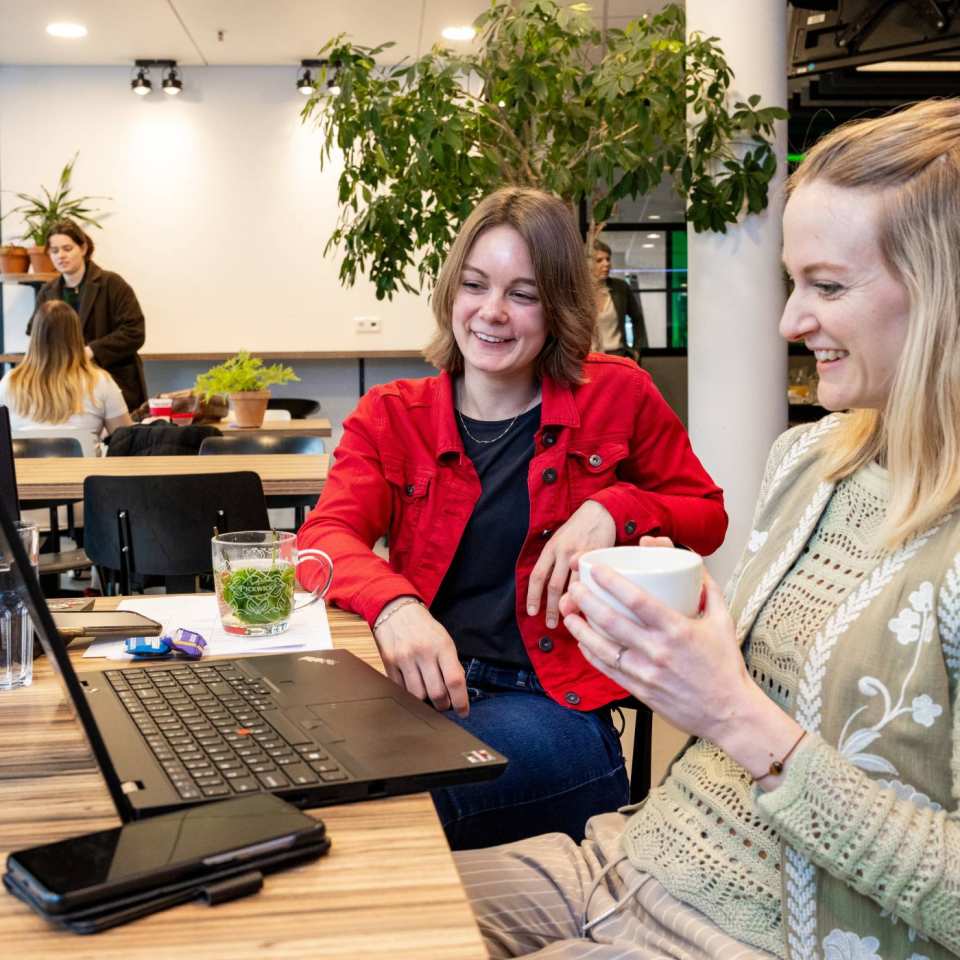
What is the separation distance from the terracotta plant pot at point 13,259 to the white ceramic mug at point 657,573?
23.2 ft

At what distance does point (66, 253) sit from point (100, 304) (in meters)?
0.34

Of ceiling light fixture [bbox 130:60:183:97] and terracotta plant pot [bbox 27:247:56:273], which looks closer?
terracotta plant pot [bbox 27:247:56:273]

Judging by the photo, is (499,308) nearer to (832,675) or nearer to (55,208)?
(832,675)

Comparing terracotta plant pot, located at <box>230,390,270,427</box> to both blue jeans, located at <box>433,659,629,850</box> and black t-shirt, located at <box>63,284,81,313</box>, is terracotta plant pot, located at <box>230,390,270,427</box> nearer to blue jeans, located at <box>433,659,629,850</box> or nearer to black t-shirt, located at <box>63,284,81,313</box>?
black t-shirt, located at <box>63,284,81,313</box>

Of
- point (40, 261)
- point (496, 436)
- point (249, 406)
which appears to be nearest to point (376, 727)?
point (496, 436)

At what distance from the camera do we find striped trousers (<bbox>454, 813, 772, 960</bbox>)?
978mm

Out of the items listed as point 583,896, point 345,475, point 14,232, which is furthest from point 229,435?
point 14,232

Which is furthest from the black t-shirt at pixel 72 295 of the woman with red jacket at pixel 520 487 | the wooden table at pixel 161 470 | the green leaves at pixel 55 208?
the woman with red jacket at pixel 520 487

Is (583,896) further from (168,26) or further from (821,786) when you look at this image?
(168,26)

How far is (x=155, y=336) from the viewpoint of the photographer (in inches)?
308

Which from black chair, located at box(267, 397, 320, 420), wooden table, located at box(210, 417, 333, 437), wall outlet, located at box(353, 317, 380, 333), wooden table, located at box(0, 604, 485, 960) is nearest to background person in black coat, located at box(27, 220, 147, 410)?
black chair, located at box(267, 397, 320, 420)

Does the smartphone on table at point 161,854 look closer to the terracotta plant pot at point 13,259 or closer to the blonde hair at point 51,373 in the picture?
the blonde hair at point 51,373

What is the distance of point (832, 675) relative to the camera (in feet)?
3.14

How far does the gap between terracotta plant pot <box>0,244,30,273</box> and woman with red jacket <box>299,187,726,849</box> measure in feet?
19.6
